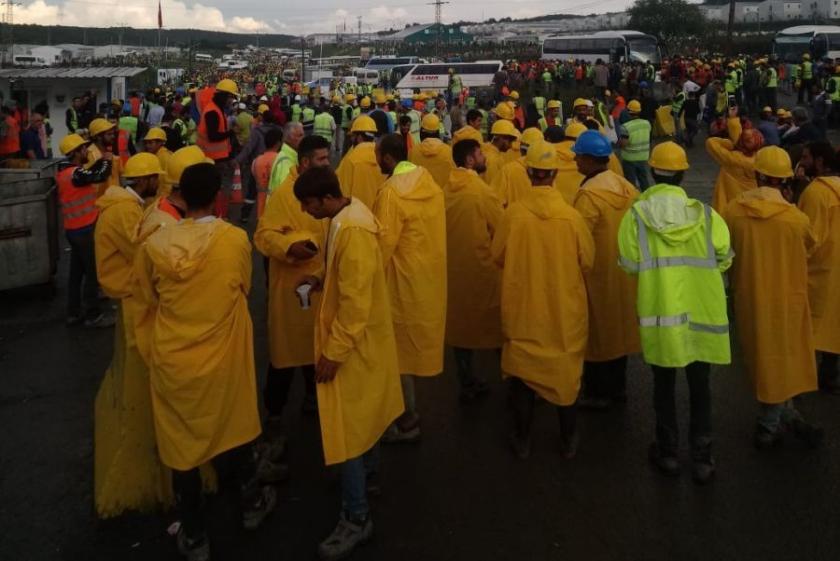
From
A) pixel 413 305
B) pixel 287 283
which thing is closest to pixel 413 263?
pixel 413 305

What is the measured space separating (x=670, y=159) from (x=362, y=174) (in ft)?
10.2

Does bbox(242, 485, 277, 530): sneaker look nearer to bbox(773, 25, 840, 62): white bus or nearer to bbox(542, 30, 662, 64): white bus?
bbox(773, 25, 840, 62): white bus

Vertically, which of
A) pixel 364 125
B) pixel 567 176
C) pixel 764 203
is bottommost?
pixel 764 203

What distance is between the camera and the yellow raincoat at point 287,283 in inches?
166

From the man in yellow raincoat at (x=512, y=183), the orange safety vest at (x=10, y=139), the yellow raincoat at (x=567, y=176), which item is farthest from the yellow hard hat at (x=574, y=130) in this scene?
the orange safety vest at (x=10, y=139)

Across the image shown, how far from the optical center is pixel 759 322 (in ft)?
14.0

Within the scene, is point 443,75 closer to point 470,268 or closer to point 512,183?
point 512,183

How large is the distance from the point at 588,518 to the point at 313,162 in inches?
110

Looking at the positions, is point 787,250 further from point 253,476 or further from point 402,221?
point 253,476

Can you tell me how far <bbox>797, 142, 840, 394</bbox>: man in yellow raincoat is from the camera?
15.7 feet

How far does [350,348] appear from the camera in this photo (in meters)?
3.25

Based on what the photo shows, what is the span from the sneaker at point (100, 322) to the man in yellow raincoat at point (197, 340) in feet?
13.7

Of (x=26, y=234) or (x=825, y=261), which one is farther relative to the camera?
(x=26, y=234)

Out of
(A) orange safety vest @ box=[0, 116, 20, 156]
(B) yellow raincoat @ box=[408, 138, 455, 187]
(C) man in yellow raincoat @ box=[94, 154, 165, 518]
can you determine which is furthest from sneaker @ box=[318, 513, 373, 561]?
(A) orange safety vest @ box=[0, 116, 20, 156]
